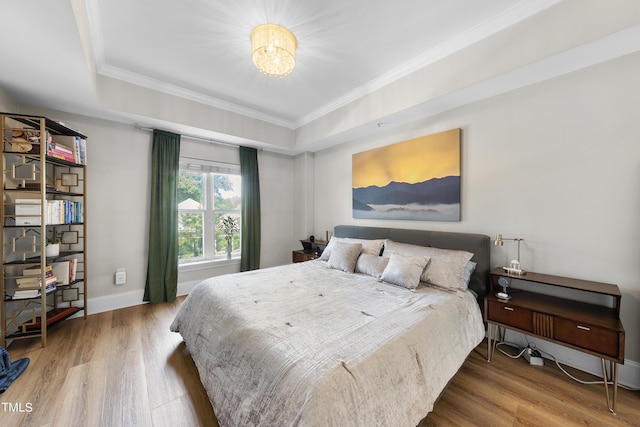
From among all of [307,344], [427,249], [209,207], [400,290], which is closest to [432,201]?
[427,249]

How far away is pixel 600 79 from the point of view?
187 cm

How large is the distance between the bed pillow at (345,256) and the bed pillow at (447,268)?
689 millimetres

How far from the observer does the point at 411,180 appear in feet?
9.78

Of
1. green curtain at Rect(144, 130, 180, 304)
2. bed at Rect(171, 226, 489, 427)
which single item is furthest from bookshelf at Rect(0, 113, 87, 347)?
bed at Rect(171, 226, 489, 427)

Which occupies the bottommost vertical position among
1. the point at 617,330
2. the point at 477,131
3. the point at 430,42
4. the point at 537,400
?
the point at 537,400

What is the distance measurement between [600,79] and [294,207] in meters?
4.09

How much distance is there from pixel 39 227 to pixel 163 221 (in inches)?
45.0

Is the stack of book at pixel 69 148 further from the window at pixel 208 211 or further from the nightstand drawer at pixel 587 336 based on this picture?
the nightstand drawer at pixel 587 336

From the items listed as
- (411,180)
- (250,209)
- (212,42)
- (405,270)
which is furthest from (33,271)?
(411,180)

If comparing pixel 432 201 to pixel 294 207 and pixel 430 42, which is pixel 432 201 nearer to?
pixel 430 42

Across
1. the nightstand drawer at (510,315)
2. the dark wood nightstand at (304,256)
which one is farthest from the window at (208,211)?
the nightstand drawer at (510,315)

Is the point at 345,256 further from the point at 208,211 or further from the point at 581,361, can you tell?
the point at 208,211

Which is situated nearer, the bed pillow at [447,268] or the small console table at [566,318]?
the small console table at [566,318]

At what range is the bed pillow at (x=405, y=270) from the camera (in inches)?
86.7
